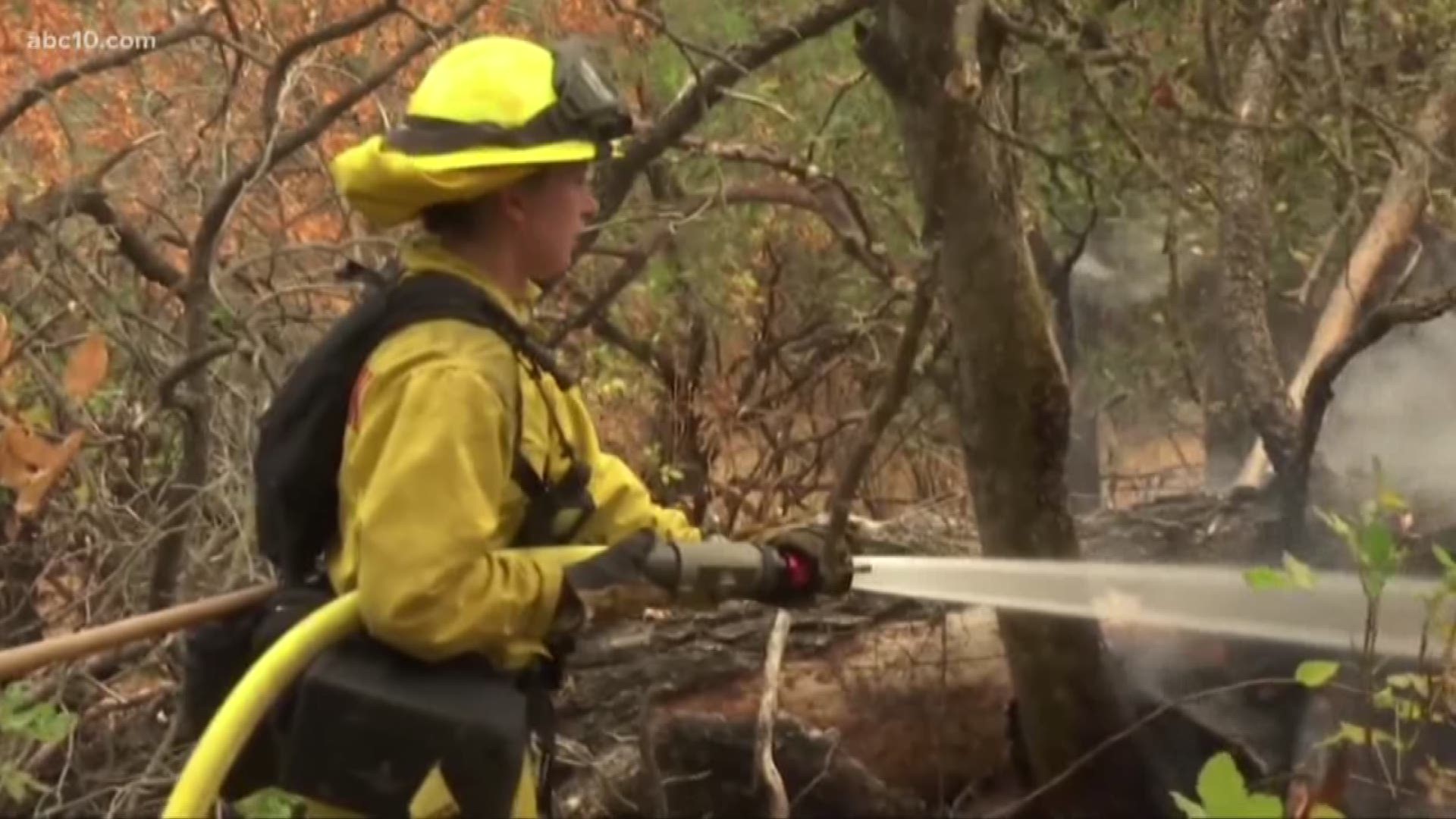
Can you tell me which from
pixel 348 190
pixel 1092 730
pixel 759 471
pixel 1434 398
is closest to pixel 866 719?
pixel 1092 730

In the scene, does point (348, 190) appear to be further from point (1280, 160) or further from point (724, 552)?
point (1280, 160)

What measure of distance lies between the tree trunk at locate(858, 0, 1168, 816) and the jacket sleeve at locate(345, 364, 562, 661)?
1.71 m

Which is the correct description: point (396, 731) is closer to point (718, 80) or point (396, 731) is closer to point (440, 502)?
point (440, 502)

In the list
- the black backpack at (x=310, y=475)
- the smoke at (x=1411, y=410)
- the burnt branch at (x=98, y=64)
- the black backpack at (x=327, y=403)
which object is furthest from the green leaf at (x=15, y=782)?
the smoke at (x=1411, y=410)

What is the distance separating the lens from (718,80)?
15.2 ft

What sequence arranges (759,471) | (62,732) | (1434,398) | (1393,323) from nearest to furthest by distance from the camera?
(62,732), (1393,323), (1434,398), (759,471)

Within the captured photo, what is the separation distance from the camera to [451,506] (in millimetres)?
2334

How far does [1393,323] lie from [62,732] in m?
3.10

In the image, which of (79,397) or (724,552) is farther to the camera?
(79,397)

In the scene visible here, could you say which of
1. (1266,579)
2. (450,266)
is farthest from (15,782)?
(1266,579)

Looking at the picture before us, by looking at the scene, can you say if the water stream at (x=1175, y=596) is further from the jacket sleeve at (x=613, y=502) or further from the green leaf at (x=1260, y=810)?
the green leaf at (x=1260, y=810)

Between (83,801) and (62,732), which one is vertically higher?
(62,732)

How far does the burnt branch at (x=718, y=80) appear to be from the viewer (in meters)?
4.52

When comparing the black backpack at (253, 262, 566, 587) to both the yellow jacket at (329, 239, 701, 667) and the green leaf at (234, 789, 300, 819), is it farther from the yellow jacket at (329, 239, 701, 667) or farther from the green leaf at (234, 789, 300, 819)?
the green leaf at (234, 789, 300, 819)
